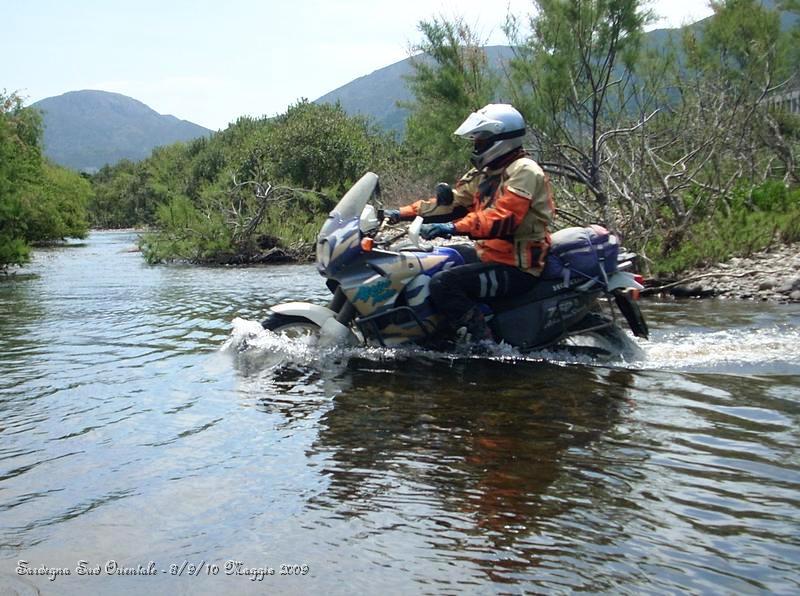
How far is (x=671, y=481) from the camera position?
4.28 metres

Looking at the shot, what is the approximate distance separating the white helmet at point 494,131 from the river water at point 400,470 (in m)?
1.74

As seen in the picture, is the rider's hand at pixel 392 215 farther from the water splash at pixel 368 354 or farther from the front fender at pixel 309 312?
the water splash at pixel 368 354

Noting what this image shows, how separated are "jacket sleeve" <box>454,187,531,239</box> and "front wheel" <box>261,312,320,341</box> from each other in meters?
1.67

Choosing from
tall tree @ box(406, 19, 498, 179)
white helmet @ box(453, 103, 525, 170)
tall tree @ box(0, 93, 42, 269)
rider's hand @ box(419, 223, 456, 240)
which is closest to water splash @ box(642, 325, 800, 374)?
rider's hand @ box(419, 223, 456, 240)

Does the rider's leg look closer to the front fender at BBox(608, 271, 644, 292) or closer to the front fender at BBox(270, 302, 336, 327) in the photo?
the front fender at BBox(608, 271, 644, 292)

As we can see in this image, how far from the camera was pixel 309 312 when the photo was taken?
24.6 ft

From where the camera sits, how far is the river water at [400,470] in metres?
3.39

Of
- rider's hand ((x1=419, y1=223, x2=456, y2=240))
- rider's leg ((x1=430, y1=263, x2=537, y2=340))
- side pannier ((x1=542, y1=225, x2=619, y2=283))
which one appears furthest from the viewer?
side pannier ((x1=542, y1=225, x2=619, y2=283))

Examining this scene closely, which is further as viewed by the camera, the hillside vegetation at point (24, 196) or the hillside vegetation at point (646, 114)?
the hillside vegetation at point (24, 196)

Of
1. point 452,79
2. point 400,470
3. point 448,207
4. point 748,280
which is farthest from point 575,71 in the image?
point 400,470

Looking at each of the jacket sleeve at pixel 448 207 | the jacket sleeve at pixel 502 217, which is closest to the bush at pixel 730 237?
the jacket sleeve at pixel 448 207

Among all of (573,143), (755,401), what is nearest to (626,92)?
(573,143)

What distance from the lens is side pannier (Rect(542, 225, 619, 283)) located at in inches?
284

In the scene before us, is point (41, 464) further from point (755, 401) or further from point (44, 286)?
point (44, 286)
